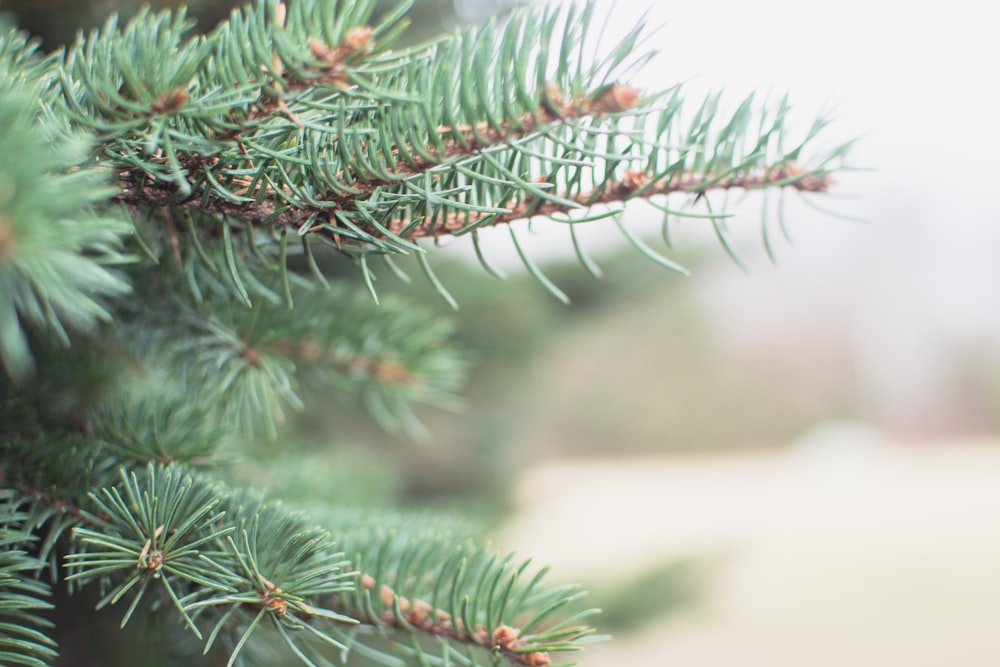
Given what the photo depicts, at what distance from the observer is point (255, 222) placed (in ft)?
0.61

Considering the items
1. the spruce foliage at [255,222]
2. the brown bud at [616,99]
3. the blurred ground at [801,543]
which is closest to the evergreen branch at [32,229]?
the spruce foliage at [255,222]

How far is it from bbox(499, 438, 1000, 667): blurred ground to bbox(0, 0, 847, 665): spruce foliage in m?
Answer: 0.56

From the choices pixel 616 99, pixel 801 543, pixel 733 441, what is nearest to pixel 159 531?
pixel 616 99

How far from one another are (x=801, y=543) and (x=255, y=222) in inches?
127

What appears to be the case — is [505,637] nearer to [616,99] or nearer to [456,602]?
[456,602]

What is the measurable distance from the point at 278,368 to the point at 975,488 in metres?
4.11

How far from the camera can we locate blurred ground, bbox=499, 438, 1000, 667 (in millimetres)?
1739

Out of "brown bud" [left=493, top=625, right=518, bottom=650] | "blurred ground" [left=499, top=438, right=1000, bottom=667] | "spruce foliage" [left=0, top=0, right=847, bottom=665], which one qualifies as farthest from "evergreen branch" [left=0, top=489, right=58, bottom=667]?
"blurred ground" [left=499, top=438, right=1000, bottom=667]

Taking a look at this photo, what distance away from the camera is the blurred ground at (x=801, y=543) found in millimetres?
1739

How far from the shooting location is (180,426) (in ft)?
0.78

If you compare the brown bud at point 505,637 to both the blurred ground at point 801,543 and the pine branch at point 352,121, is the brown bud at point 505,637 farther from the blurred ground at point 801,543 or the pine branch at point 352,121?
the blurred ground at point 801,543

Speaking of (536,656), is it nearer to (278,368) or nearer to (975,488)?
(278,368)

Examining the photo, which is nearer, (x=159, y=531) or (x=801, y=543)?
(x=159, y=531)

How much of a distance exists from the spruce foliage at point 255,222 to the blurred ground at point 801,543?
1.83 ft
